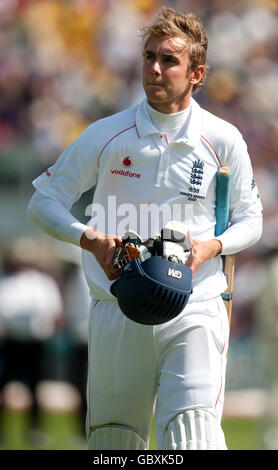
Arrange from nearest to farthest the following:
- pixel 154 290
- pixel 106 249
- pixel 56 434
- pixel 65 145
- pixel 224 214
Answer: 1. pixel 154 290
2. pixel 106 249
3. pixel 224 214
4. pixel 56 434
5. pixel 65 145

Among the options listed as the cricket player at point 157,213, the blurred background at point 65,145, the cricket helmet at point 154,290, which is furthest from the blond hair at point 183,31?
Answer: the blurred background at point 65,145

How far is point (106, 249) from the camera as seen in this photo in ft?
11.9

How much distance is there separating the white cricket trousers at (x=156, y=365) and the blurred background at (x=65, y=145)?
13.0 feet

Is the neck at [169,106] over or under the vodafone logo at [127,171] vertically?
over

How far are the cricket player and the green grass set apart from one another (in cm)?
385

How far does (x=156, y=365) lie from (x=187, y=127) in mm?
1047

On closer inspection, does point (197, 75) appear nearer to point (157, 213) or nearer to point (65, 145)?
point (157, 213)

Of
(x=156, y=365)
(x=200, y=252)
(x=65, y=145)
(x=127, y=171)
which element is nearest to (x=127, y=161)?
(x=127, y=171)

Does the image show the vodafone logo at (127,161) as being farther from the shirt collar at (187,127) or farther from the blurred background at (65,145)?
the blurred background at (65,145)

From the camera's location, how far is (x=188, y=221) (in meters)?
3.86

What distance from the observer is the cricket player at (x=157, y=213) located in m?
3.77

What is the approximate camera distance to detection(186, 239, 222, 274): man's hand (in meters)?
3.65
